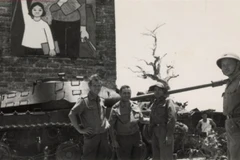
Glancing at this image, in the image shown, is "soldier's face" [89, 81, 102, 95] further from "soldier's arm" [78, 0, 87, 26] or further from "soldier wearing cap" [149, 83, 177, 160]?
"soldier's arm" [78, 0, 87, 26]

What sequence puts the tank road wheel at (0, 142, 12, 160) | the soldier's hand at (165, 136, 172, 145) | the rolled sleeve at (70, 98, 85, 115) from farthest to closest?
1. the tank road wheel at (0, 142, 12, 160)
2. the soldier's hand at (165, 136, 172, 145)
3. the rolled sleeve at (70, 98, 85, 115)

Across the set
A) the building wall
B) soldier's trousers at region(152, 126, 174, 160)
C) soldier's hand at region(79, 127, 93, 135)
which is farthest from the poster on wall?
soldier's hand at region(79, 127, 93, 135)

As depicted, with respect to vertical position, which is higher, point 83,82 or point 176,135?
point 83,82

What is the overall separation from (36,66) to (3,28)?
2.03 metres

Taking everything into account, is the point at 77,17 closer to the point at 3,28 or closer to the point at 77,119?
the point at 3,28

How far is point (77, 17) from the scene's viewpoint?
730 inches

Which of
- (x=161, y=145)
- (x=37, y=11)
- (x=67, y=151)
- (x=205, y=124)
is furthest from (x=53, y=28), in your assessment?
(x=161, y=145)

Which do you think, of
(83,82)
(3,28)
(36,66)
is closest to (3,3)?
(3,28)

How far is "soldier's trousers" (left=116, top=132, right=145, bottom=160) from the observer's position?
6.91 m

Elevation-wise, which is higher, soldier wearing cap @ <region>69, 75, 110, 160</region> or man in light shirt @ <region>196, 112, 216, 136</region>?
soldier wearing cap @ <region>69, 75, 110, 160</region>

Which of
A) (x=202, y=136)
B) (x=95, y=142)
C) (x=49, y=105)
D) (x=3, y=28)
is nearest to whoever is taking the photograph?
(x=95, y=142)

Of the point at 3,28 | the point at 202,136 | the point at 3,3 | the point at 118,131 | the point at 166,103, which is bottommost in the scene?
the point at 202,136

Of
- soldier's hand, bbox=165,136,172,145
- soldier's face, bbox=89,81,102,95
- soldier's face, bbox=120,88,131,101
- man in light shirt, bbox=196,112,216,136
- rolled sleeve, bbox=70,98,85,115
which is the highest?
soldier's face, bbox=89,81,102,95

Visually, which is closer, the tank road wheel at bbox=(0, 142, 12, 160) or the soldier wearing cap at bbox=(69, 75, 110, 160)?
the soldier wearing cap at bbox=(69, 75, 110, 160)
